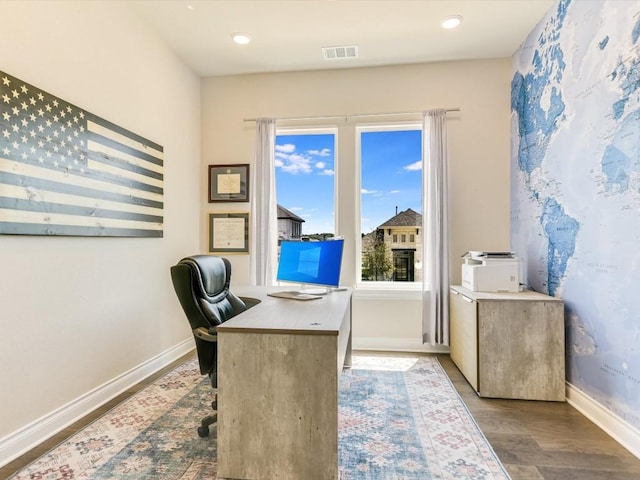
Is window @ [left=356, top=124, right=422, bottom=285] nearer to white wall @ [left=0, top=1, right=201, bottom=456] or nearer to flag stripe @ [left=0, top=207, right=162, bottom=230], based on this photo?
white wall @ [left=0, top=1, right=201, bottom=456]

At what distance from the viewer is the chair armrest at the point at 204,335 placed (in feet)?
5.92

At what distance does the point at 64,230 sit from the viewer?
208cm

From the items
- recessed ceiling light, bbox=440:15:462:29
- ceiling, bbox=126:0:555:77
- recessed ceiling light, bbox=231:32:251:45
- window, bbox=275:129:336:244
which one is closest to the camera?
ceiling, bbox=126:0:555:77

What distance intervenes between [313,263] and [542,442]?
165 centimetres

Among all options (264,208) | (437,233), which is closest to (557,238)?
(437,233)

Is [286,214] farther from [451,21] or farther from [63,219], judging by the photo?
[451,21]

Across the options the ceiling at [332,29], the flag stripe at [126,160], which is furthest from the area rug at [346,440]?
the ceiling at [332,29]

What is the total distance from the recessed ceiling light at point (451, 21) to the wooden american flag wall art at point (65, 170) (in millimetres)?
2620

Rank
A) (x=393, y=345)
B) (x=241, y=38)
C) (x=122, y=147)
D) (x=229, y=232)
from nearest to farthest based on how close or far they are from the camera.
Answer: (x=122, y=147), (x=241, y=38), (x=393, y=345), (x=229, y=232)

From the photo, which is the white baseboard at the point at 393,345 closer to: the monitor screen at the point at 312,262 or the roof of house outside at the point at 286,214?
the roof of house outside at the point at 286,214

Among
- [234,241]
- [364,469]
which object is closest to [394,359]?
[364,469]

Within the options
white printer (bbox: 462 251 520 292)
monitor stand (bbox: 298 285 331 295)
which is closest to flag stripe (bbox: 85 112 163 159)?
monitor stand (bbox: 298 285 331 295)

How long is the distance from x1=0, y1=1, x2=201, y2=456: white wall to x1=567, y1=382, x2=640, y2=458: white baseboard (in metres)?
3.19

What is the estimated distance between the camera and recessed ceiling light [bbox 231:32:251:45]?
306 centimetres
